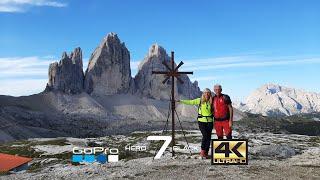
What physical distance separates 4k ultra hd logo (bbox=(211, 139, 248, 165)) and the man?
1218mm

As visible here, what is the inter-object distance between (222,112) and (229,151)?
7.46 ft

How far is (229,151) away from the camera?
24.4 meters

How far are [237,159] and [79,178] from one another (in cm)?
908

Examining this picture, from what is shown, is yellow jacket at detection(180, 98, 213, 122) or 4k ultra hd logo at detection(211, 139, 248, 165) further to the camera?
yellow jacket at detection(180, 98, 213, 122)

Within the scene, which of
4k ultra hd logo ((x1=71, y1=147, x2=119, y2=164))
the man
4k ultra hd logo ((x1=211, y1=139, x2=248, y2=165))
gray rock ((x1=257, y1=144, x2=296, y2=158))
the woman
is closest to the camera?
4k ultra hd logo ((x1=211, y1=139, x2=248, y2=165))

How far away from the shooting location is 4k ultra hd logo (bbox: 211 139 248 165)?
24.0 meters

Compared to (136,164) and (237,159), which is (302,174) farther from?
(136,164)

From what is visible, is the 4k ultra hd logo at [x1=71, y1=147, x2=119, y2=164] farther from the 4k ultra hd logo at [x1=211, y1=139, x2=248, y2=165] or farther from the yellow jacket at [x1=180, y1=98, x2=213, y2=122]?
the 4k ultra hd logo at [x1=211, y1=139, x2=248, y2=165]

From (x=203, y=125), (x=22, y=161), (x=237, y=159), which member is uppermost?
(x=203, y=125)

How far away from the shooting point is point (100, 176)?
25375mm

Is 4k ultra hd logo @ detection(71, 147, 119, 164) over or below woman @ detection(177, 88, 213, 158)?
below

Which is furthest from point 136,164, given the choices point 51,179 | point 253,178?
point 253,178

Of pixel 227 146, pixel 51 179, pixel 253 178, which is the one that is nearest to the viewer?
pixel 253 178

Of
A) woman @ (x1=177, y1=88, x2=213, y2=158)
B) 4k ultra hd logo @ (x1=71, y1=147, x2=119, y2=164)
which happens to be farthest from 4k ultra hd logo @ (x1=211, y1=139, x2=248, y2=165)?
4k ultra hd logo @ (x1=71, y1=147, x2=119, y2=164)
